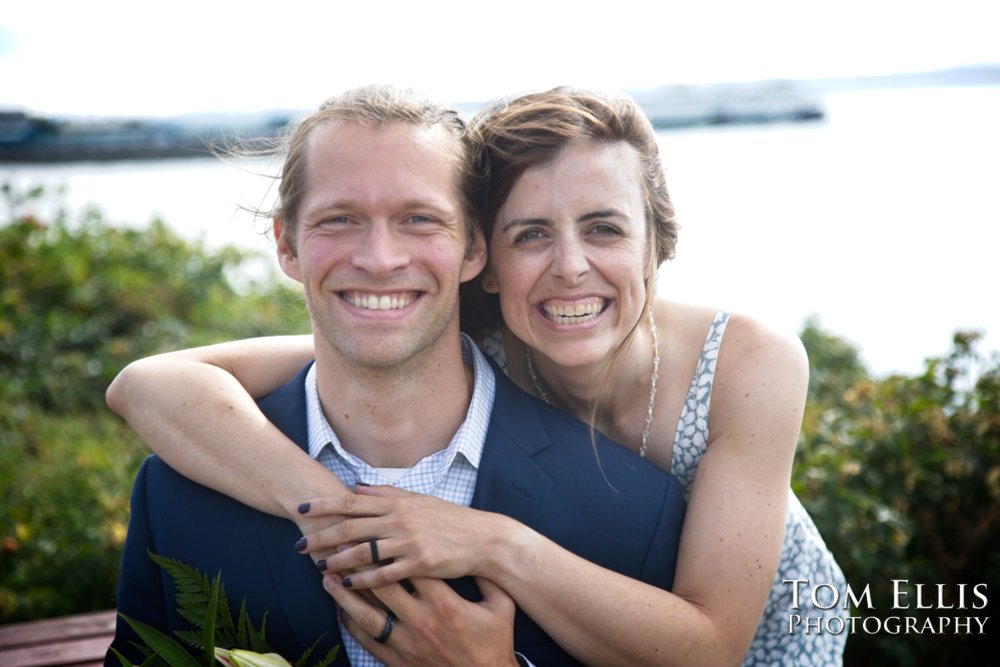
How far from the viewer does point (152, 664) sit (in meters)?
2.37

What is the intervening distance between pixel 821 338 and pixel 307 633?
4.47m

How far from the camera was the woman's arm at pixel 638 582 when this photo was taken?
2.35m

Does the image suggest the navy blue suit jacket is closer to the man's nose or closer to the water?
the man's nose

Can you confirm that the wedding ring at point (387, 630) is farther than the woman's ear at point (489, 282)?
No

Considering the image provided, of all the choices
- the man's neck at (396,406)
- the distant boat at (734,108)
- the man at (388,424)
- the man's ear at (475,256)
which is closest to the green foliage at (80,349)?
the man at (388,424)

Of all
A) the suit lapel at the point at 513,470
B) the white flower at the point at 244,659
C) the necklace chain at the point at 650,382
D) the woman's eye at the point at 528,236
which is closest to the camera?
the white flower at the point at 244,659

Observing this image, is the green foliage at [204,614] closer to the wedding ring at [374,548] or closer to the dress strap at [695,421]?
the wedding ring at [374,548]

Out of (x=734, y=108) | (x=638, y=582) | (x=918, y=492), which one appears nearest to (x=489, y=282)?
(x=638, y=582)

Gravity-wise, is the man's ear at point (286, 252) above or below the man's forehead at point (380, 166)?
below

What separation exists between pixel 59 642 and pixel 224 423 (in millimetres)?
1421

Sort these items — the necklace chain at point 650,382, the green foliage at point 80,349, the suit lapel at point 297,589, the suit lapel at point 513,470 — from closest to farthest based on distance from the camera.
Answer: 1. the suit lapel at point 297,589
2. the suit lapel at point 513,470
3. the necklace chain at point 650,382
4. the green foliage at point 80,349

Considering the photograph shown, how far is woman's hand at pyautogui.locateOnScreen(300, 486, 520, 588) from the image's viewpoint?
2.32m

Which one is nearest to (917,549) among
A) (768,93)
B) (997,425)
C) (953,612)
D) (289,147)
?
(953,612)

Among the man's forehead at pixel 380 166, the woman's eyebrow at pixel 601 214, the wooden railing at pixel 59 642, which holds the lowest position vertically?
the wooden railing at pixel 59 642
